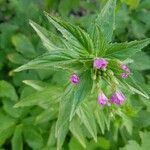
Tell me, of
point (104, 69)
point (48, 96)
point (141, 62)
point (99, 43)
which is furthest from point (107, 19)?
point (141, 62)

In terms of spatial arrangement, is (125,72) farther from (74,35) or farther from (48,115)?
(48,115)

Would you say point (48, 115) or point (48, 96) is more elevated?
point (48, 96)

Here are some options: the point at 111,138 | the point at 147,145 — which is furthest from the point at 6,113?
the point at 147,145

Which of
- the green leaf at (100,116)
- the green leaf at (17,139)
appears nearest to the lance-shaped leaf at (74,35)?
the green leaf at (100,116)

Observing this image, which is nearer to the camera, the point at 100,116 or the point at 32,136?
the point at 100,116

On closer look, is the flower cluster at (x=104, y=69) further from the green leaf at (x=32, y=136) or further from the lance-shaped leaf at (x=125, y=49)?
the green leaf at (x=32, y=136)

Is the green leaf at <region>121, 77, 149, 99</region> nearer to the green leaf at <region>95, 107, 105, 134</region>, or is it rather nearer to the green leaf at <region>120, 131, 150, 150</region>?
the green leaf at <region>95, 107, 105, 134</region>
